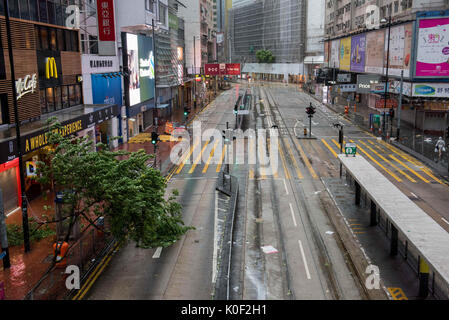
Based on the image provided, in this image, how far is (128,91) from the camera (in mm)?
51594

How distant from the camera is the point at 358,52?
85250 millimetres

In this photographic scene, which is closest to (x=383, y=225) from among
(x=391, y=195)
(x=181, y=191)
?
(x=391, y=195)

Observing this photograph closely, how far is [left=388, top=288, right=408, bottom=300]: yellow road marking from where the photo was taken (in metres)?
17.0

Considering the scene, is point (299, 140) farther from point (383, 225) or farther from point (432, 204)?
point (383, 225)

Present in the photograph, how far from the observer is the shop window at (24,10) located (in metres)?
28.6

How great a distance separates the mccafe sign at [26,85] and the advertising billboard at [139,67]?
22.5 meters

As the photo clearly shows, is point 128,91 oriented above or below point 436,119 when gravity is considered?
above

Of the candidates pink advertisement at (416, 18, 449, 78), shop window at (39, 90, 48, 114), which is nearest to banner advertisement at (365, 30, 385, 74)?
pink advertisement at (416, 18, 449, 78)

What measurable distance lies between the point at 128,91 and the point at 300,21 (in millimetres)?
133337

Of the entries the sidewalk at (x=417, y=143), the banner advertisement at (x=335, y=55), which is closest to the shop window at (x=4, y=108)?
the sidewalk at (x=417, y=143)

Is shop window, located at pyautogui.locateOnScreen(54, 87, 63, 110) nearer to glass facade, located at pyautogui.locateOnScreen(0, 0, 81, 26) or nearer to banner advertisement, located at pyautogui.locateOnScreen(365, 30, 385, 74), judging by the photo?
glass facade, located at pyautogui.locateOnScreen(0, 0, 81, 26)

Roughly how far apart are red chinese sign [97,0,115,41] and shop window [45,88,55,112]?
1298 centimetres

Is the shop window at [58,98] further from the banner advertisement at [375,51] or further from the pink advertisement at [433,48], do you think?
the banner advertisement at [375,51]

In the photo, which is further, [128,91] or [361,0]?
[361,0]
